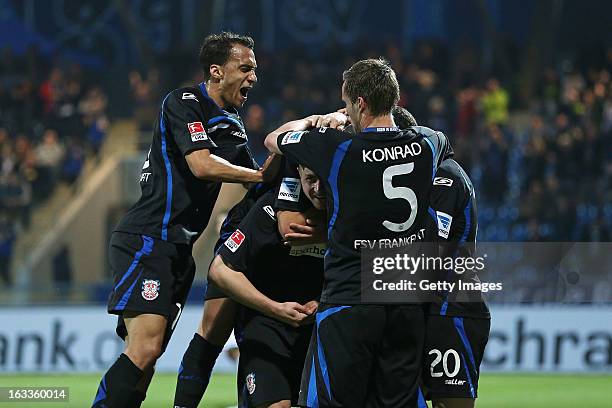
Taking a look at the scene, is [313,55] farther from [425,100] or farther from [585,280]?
[585,280]

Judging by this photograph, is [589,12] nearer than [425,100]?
No

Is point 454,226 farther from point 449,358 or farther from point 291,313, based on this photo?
point 291,313

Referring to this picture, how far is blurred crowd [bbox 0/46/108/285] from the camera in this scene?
17.1 meters

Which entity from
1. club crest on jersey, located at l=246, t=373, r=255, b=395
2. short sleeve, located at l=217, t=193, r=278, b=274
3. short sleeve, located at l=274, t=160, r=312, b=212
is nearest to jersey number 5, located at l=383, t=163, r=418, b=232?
short sleeve, located at l=274, t=160, r=312, b=212

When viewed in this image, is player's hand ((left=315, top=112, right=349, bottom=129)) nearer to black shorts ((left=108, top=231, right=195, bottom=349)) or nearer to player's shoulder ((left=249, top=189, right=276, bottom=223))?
player's shoulder ((left=249, top=189, right=276, bottom=223))

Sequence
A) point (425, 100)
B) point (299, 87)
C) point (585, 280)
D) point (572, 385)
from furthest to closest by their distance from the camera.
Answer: point (299, 87) → point (425, 100) → point (585, 280) → point (572, 385)

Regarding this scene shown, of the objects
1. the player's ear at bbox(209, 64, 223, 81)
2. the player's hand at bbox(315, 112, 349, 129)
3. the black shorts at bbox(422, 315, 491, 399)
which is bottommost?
the black shorts at bbox(422, 315, 491, 399)

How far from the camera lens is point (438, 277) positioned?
4.87 m

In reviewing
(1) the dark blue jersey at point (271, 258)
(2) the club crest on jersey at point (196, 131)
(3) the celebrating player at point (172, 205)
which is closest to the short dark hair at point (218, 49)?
(3) the celebrating player at point (172, 205)

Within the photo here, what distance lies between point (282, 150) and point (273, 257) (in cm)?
72

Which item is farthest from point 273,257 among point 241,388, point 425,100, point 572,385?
point 425,100

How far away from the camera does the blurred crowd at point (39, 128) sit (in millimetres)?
17125

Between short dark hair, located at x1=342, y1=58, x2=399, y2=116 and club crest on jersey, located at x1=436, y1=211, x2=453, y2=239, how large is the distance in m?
0.68

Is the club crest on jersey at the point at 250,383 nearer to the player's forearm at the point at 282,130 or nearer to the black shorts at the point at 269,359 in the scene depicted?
the black shorts at the point at 269,359
